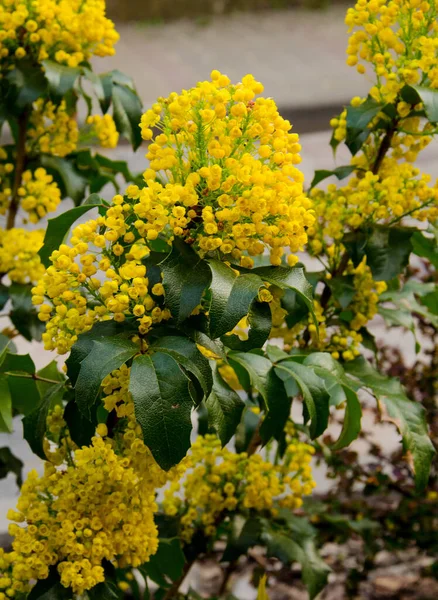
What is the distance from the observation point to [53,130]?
1.18 metres

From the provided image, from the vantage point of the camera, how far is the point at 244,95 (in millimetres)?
697

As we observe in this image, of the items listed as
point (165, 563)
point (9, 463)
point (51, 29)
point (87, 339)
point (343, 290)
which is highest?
point (51, 29)

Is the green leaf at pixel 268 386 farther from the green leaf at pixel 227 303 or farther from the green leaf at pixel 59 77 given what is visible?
the green leaf at pixel 59 77

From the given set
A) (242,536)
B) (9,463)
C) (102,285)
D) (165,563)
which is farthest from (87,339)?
(9,463)

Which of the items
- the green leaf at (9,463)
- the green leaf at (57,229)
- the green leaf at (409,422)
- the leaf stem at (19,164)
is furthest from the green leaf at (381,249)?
the green leaf at (9,463)

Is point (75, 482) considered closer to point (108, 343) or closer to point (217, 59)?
point (108, 343)

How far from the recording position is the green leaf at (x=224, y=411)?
29.9 inches

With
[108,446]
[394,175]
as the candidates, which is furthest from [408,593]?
[108,446]

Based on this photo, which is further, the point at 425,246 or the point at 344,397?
the point at 425,246

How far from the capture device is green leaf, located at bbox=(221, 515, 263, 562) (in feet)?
3.65

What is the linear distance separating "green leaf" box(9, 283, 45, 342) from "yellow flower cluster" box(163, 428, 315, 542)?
0.94ft

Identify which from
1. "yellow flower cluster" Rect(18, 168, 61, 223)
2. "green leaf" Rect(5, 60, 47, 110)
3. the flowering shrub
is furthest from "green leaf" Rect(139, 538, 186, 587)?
"green leaf" Rect(5, 60, 47, 110)

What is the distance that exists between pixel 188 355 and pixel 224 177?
163 millimetres

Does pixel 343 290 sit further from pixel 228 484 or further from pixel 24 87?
pixel 24 87
